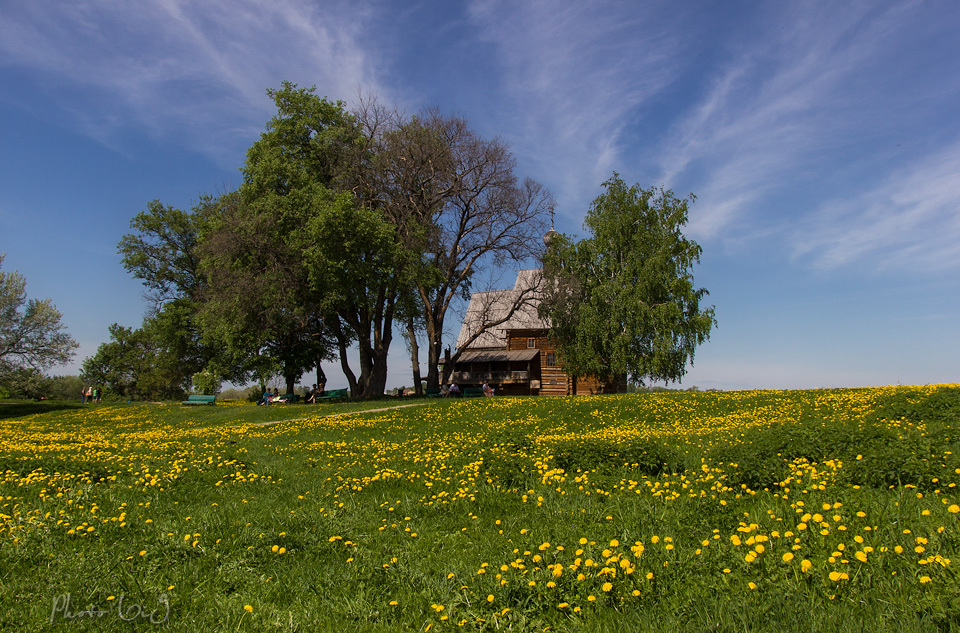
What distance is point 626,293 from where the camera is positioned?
33.6 m

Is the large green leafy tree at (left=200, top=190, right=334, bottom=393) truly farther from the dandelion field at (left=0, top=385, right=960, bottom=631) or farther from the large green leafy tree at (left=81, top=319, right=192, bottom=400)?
the large green leafy tree at (left=81, top=319, right=192, bottom=400)

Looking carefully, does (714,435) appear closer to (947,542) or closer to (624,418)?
(624,418)

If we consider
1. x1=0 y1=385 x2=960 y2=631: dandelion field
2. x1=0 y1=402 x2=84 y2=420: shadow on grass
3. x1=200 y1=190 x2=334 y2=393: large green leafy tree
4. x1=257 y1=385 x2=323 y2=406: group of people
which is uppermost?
x1=200 y1=190 x2=334 y2=393: large green leafy tree

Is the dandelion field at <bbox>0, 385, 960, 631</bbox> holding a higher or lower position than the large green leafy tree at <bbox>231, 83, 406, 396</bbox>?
lower

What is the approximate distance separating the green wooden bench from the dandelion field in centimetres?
2336

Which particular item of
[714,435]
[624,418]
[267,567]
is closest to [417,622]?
[267,567]

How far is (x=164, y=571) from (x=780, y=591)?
200 inches

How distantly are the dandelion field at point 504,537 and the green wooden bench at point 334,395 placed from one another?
23.4 metres

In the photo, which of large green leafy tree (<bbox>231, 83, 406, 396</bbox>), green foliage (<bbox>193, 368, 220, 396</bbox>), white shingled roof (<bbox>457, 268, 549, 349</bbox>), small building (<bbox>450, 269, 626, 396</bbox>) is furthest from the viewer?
small building (<bbox>450, 269, 626, 396</bbox>)

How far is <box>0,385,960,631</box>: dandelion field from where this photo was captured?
3.86 metres

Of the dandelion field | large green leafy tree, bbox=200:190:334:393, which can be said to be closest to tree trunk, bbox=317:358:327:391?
Result: large green leafy tree, bbox=200:190:334:393

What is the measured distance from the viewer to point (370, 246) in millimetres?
28250

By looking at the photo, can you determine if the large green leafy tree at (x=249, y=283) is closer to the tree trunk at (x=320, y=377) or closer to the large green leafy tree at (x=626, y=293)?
the tree trunk at (x=320, y=377)

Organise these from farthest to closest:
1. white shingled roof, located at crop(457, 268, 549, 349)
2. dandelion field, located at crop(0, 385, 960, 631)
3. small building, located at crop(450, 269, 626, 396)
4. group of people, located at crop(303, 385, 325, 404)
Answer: small building, located at crop(450, 269, 626, 396)
white shingled roof, located at crop(457, 268, 549, 349)
group of people, located at crop(303, 385, 325, 404)
dandelion field, located at crop(0, 385, 960, 631)
